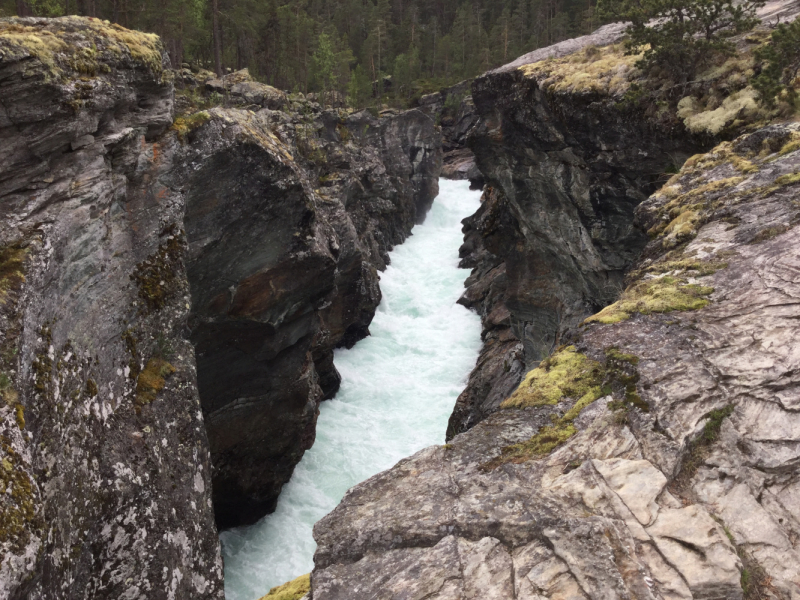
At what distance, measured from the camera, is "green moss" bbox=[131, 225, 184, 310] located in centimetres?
1209

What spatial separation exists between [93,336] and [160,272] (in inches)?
99.8

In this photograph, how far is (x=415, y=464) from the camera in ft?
27.3

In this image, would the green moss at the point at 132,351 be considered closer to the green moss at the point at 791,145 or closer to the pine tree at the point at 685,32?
the green moss at the point at 791,145

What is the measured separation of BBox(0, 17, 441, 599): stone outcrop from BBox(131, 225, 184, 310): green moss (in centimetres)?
4

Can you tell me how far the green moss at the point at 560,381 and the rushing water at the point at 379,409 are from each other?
15.7 m

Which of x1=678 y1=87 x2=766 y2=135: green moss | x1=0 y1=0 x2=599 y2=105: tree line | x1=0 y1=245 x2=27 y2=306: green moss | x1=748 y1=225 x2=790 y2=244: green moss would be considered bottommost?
x1=748 y1=225 x2=790 y2=244: green moss

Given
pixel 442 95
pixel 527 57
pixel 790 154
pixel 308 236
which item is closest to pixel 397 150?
pixel 442 95

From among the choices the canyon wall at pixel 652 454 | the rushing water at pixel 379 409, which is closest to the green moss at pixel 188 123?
the canyon wall at pixel 652 454

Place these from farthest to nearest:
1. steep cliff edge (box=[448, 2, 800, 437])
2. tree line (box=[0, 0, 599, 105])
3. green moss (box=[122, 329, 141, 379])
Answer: tree line (box=[0, 0, 599, 105]) < steep cliff edge (box=[448, 2, 800, 437]) < green moss (box=[122, 329, 141, 379])

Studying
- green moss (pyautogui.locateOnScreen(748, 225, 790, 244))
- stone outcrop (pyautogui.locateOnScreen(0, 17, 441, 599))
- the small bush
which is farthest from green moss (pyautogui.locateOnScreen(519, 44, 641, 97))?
stone outcrop (pyautogui.locateOnScreen(0, 17, 441, 599))

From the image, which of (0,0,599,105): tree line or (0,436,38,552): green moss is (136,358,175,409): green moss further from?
(0,0,599,105): tree line

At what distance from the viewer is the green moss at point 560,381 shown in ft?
29.2

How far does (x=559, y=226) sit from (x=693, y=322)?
1709 centimetres

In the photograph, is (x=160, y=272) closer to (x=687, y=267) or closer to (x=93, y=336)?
(x=93, y=336)
